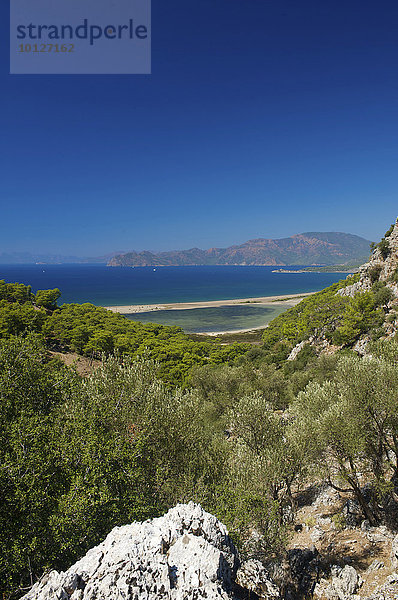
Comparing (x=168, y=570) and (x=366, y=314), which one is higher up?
(x=366, y=314)

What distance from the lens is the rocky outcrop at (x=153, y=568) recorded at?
678 centimetres

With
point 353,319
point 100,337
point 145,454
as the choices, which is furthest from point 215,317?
point 145,454

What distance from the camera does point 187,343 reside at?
69312 millimetres

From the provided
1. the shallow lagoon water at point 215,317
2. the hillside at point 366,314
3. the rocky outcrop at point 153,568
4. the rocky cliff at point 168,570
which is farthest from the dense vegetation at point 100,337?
the shallow lagoon water at point 215,317

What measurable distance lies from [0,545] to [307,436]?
13961 millimetres

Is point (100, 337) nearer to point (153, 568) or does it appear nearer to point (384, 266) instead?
point (384, 266)

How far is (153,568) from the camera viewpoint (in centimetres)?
716

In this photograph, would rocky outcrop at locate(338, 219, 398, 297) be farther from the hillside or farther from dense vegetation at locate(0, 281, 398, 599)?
dense vegetation at locate(0, 281, 398, 599)

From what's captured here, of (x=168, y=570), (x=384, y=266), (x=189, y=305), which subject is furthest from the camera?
(x=189, y=305)

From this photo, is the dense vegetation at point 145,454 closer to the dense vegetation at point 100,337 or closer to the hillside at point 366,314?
the hillside at point 366,314

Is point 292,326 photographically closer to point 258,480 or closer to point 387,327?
point 387,327

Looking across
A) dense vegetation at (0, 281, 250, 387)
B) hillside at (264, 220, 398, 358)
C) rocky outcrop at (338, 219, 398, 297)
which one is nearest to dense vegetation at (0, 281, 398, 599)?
hillside at (264, 220, 398, 358)

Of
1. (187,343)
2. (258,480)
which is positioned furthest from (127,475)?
(187,343)

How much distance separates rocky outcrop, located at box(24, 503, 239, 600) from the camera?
22.2 ft
